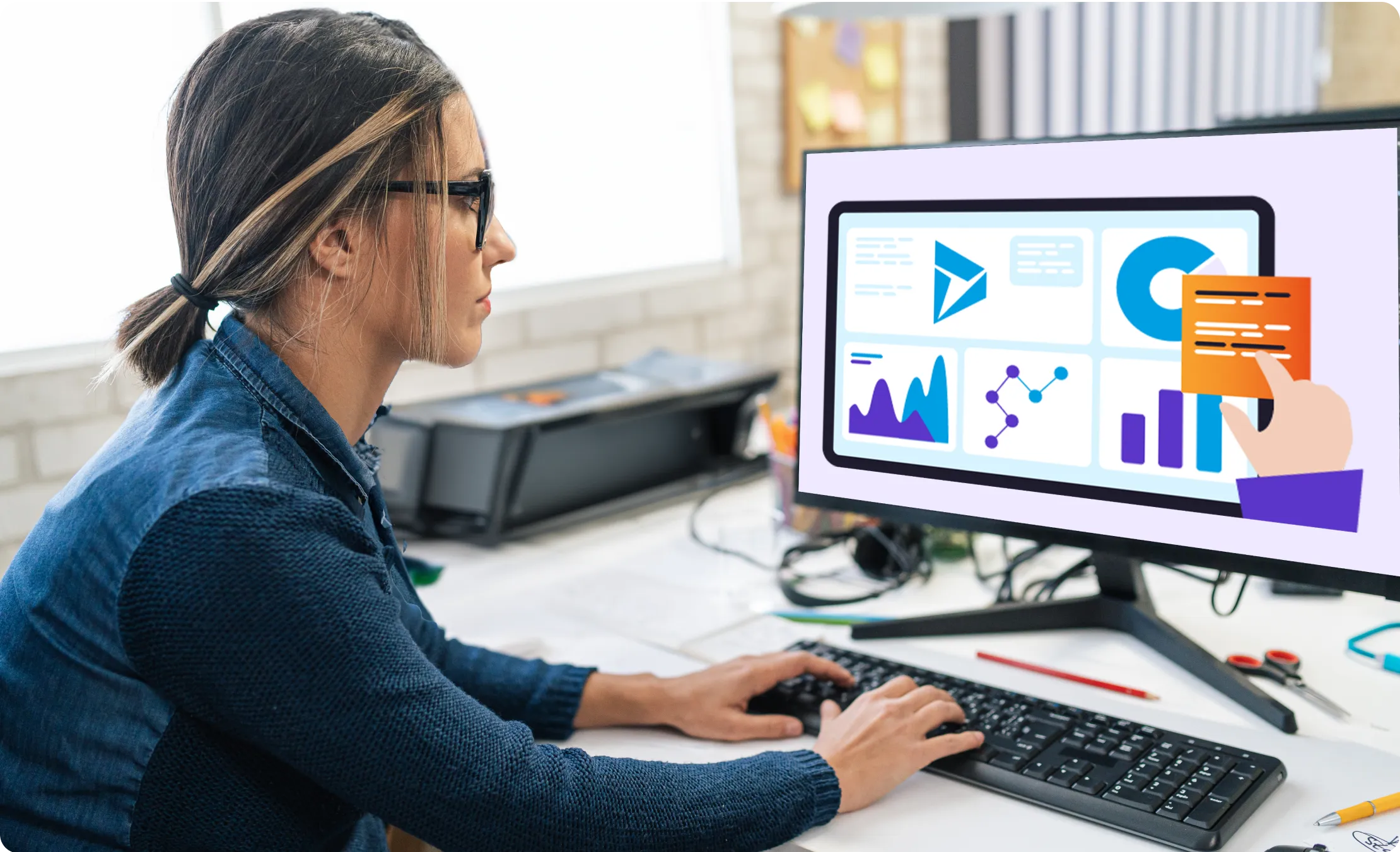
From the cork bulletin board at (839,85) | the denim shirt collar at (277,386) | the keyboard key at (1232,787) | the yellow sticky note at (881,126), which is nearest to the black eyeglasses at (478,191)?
the denim shirt collar at (277,386)

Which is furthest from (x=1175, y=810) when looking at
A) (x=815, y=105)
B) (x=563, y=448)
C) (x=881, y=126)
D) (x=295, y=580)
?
(x=881, y=126)

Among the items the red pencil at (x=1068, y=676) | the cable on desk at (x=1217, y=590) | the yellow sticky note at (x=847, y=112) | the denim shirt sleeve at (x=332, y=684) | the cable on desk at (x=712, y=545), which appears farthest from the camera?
the yellow sticky note at (x=847, y=112)

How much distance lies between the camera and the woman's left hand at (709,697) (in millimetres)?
972

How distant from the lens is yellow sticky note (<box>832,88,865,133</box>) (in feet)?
8.95

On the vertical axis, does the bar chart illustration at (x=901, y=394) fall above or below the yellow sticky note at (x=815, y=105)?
below

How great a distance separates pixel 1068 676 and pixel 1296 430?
0.29 metres

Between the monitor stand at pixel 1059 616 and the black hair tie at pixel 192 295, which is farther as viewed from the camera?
the monitor stand at pixel 1059 616

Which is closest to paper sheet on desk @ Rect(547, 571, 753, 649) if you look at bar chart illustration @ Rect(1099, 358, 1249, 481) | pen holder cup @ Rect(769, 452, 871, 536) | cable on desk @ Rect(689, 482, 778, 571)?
cable on desk @ Rect(689, 482, 778, 571)

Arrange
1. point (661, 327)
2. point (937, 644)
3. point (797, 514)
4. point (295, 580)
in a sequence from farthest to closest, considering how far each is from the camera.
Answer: point (661, 327)
point (797, 514)
point (937, 644)
point (295, 580)

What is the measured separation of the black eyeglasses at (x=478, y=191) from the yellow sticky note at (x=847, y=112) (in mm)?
1894

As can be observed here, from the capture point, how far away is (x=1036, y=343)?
3.49 feet

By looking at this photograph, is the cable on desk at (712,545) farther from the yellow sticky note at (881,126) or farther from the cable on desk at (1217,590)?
the yellow sticky note at (881,126)

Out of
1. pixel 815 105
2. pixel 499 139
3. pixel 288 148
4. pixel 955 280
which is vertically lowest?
pixel 955 280

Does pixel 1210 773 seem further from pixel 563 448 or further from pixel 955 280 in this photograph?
pixel 563 448
